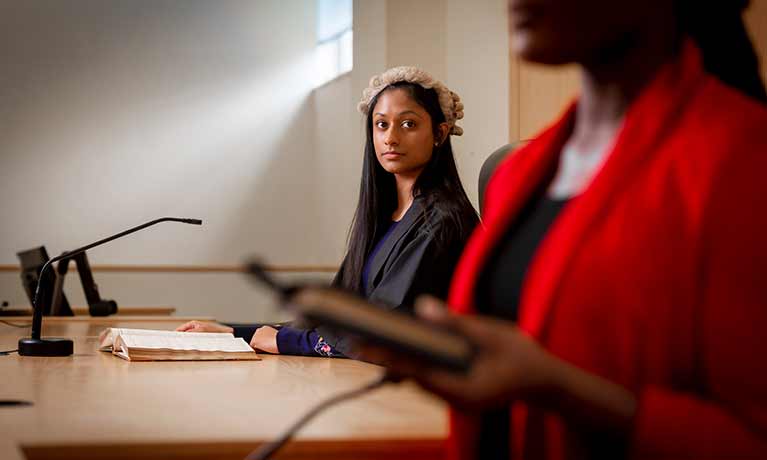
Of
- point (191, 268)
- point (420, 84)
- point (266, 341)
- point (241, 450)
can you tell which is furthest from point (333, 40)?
point (241, 450)

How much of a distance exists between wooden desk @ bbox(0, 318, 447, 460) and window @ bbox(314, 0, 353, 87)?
21.4ft

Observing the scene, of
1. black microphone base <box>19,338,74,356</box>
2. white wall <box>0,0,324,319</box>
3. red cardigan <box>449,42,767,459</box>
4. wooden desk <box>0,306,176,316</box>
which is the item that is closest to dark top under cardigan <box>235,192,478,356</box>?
black microphone base <box>19,338,74,356</box>

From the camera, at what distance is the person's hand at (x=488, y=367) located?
679mm

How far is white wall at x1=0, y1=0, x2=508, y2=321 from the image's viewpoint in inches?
315

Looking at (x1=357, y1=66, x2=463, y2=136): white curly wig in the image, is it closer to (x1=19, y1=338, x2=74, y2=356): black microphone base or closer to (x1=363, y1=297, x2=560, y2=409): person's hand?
(x1=19, y1=338, x2=74, y2=356): black microphone base

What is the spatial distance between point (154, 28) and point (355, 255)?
637cm

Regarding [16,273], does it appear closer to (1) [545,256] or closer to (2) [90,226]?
(2) [90,226]

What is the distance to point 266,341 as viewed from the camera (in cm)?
235

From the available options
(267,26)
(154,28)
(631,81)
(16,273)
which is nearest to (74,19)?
(154,28)

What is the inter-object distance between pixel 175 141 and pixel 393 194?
19.8 ft

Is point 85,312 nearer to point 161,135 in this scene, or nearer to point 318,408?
point 161,135

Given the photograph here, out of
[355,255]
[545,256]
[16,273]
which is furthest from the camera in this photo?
[16,273]

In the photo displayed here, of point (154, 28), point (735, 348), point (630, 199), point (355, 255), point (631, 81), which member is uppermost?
point (154, 28)

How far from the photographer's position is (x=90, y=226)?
821cm
